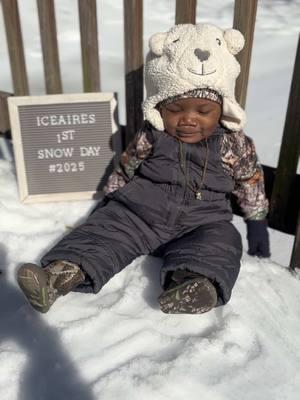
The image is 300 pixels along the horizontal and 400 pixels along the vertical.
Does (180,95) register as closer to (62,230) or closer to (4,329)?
(62,230)

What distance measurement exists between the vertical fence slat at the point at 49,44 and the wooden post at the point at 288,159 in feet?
4.59

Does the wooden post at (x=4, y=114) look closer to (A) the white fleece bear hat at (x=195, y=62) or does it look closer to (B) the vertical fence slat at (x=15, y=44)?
(B) the vertical fence slat at (x=15, y=44)

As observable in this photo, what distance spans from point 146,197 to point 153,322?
22.5 inches

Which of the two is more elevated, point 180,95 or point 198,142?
point 180,95

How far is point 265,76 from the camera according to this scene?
5.28 meters

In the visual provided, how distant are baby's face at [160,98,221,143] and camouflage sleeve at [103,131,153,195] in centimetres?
19

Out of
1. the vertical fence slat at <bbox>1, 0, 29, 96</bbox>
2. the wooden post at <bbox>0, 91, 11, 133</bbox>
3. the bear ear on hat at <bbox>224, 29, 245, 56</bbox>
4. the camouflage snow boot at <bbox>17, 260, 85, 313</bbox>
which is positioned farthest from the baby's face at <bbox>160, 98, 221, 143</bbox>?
the wooden post at <bbox>0, 91, 11, 133</bbox>

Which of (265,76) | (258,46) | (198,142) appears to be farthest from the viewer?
(258,46)

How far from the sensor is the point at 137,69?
238 cm

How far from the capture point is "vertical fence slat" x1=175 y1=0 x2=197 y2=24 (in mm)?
2121

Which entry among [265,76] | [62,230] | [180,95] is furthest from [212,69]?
[265,76]

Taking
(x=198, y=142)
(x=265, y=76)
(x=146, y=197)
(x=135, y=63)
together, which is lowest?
(x=265, y=76)

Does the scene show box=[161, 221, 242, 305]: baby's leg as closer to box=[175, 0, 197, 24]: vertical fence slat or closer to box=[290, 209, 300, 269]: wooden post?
box=[290, 209, 300, 269]: wooden post

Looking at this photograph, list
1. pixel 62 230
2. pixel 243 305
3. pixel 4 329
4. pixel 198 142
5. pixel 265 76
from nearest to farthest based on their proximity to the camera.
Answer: pixel 4 329, pixel 243 305, pixel 198 142, pixel 62 230, pixel 265 76
